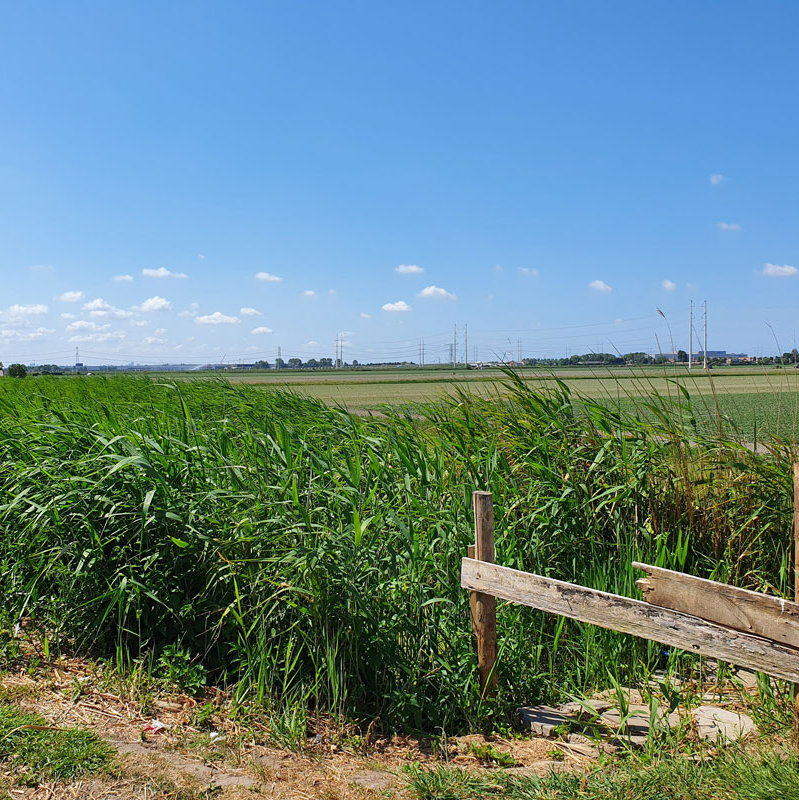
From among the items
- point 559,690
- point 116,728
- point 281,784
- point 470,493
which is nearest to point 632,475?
point 470,493

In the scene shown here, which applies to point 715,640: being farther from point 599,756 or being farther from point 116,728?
point 116,728

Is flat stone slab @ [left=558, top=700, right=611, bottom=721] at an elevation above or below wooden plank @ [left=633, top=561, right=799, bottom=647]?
below

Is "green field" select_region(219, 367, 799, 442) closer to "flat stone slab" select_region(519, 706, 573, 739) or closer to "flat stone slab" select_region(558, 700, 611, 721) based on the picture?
"flat stone slab" select_region(558, 700, 611, 721)

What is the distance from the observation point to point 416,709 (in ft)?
12.5

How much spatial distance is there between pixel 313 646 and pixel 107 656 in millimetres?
1437

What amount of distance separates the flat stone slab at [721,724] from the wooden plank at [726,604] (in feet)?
2.08

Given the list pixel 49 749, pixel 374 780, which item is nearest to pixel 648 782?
pixel 374 780

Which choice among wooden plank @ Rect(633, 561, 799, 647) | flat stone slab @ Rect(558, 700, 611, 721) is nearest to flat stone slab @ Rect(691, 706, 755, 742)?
flat stone slab @ Rect(558, 700, 611, 721)

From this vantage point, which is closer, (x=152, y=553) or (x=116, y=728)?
(x=116, y=728)

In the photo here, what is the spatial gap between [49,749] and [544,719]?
256cm

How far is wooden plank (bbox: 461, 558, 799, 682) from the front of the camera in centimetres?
309

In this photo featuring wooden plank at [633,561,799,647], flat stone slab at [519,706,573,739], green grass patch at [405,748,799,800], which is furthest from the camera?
flat stone slab at [519,706,573,739]

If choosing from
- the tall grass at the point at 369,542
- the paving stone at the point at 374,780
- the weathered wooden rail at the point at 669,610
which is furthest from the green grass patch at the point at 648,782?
the tall grass at the point at 369,542

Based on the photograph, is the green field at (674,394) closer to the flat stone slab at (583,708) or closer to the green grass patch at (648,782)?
the flat stone slab at (583,708)
